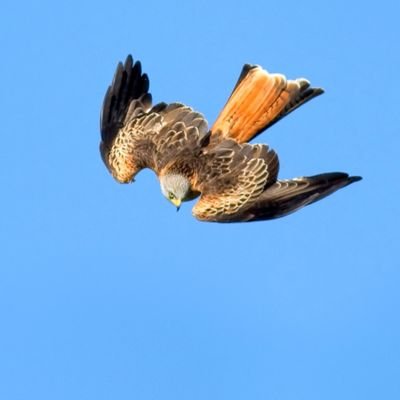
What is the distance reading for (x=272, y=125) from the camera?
77.9 feet

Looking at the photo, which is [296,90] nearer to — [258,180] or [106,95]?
[258,180]

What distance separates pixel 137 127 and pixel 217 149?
65.5 inches

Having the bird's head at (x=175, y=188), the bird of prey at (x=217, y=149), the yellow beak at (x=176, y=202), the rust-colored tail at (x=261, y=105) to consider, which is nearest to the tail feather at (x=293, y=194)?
the bird of prey at (x=217, y=149)

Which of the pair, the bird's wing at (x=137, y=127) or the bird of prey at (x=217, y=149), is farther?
the bird's wing at (x=137, y=127)

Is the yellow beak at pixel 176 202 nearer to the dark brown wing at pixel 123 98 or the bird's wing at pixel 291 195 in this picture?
the bird's wing at pixel 291 195

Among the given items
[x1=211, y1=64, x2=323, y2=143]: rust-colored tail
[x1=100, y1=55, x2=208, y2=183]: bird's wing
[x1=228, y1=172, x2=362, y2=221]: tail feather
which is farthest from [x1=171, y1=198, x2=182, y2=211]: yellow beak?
[x1=228, y1=172, x2=362, y2=221]: tail feather

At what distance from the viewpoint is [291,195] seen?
75.6 feet

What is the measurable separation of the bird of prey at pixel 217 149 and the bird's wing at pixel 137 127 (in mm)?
14

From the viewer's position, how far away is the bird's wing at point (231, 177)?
23.2 metres

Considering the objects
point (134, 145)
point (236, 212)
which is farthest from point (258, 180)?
point (134, 145)

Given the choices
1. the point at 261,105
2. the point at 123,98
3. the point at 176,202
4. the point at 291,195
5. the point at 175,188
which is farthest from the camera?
the point at 123,98

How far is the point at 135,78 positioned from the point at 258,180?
2957mm

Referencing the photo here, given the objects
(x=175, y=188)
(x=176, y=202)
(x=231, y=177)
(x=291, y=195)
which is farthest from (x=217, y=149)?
(x=291, y=195)

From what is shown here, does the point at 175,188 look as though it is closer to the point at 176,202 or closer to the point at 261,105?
the point at 176,202
